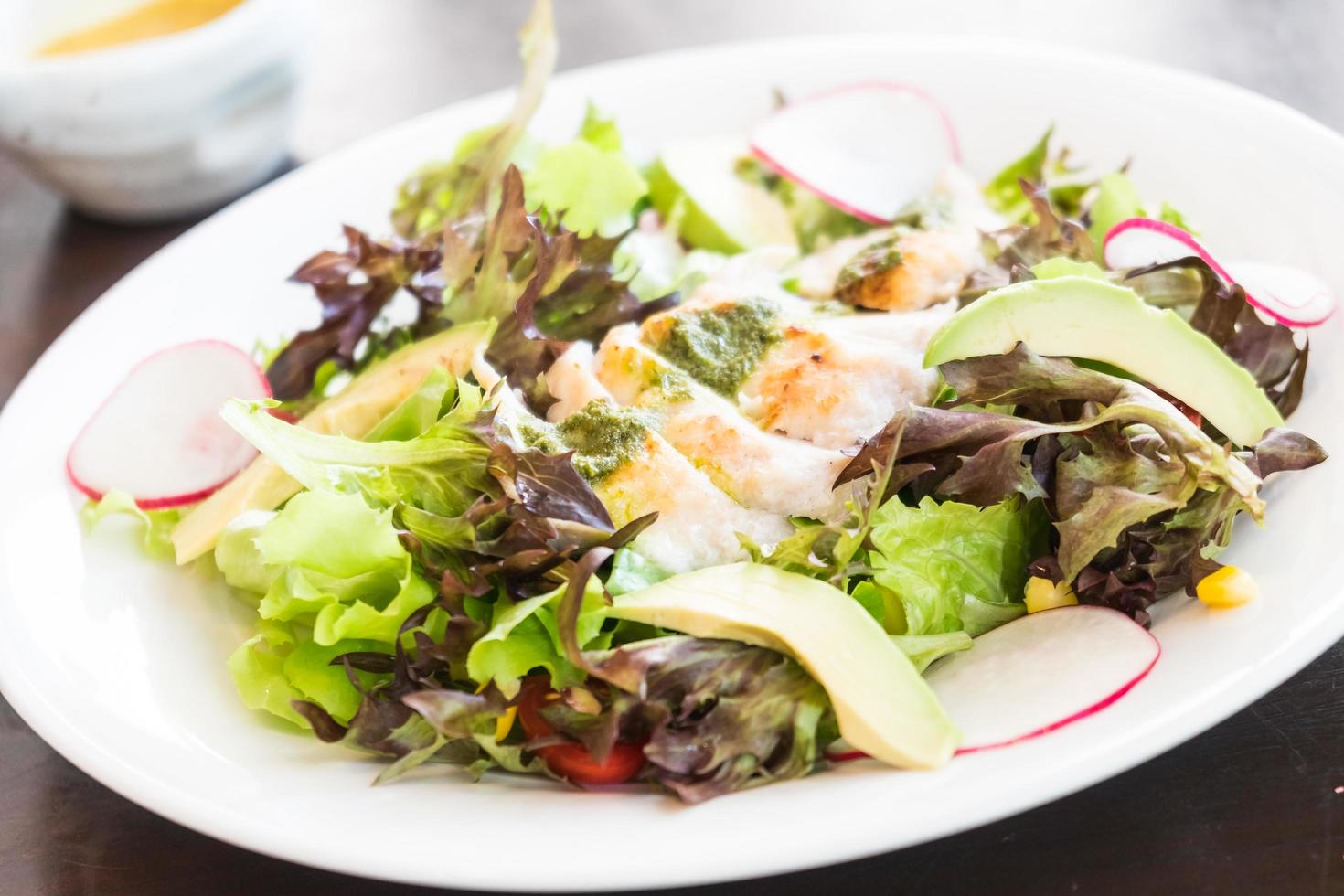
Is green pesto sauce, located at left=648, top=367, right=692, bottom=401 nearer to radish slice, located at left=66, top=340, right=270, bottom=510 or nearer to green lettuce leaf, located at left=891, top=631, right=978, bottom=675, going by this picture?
green lettuce leaf, located at left=891, top=631, right=978, bottom=675

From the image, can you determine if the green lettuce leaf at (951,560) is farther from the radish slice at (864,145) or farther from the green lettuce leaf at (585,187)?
the green lettuce leaf at (585,187)

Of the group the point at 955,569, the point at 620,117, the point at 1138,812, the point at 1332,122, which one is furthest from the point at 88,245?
the point at 1332,122

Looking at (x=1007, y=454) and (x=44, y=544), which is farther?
(x=44, y=544)

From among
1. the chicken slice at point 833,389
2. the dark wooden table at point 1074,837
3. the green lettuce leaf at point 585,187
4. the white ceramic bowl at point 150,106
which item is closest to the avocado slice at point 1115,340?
the chicken slice at point 833,389

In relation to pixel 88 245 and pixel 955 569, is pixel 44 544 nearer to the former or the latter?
pixel 955 569

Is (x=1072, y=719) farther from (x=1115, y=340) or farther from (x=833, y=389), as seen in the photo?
(x=833, y=389)

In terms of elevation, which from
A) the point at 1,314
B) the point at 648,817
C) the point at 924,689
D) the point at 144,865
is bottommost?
the point at 1,314
